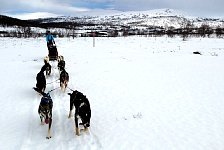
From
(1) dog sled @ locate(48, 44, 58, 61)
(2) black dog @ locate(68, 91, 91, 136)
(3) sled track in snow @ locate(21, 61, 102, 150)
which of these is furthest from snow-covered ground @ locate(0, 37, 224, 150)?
(1) dog sled @ locate(48, 44, 58, 61)

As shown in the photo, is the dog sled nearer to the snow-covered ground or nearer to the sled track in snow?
the snow-covered ground

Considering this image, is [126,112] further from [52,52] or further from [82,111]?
[52,52]

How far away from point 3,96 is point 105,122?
4.13m

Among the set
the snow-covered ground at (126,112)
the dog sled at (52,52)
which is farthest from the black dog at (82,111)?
the dog sled at (52,52)

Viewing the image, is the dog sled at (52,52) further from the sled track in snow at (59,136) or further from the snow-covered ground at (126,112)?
the sled track in snow at (59,136)

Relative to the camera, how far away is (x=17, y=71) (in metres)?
14.0

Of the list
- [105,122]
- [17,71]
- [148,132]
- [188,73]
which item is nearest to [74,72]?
[17,71]

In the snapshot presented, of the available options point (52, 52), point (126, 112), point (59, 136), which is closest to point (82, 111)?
point (59, 136)

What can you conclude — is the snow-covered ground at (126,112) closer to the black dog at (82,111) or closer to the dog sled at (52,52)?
the black dog at (82,111)

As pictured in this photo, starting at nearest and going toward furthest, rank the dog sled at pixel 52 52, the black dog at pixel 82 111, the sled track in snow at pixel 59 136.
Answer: the sled track in snow at pixel 59 136 < the black dog at pixel 82 111 < the dog sled at pixel 52 52

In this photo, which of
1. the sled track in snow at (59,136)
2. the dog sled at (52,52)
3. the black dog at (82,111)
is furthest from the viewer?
the dog sled at (52,52)

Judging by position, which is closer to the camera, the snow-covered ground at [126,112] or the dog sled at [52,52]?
the snow-covered ground at [126,112]

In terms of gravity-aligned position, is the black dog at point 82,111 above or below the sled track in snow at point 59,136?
above

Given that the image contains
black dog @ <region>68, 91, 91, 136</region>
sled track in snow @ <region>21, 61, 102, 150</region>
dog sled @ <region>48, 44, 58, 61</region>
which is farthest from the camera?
dog sled @ <region>48, 44, 58, 61</region>
